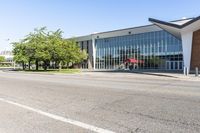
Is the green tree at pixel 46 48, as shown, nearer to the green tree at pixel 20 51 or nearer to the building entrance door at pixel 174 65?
the green tree at pixel 20 51

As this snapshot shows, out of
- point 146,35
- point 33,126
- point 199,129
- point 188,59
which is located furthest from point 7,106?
point 146,35

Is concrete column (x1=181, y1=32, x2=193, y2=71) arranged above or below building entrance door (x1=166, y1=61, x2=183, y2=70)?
above

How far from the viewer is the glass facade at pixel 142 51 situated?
63438 mm

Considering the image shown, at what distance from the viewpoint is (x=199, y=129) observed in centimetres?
616

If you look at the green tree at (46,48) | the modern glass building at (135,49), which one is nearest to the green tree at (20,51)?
the green tree at (46,48)

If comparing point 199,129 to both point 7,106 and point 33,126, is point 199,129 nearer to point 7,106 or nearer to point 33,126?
point 33,126

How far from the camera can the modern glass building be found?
2505 inches

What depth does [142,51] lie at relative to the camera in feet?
231

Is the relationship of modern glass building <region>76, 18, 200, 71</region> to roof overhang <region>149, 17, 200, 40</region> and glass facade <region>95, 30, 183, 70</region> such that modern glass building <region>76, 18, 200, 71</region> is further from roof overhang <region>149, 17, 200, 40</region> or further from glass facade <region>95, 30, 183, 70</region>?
roof overhang <region>149, 17, 200, 40</region>

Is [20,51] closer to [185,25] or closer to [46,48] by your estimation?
[46,48]

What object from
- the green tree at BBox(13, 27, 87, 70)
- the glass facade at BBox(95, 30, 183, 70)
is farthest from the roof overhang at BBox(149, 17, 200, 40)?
the green tree at BBox(13, 27, 87, 70)

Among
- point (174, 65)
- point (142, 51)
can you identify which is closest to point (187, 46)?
point (174, 65)

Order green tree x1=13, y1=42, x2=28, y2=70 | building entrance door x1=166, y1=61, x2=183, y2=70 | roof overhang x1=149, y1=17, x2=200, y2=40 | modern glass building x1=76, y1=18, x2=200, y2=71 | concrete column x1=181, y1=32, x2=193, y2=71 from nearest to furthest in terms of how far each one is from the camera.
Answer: roof overhang x1=149, y1=17, x2=200, y2=40 < concrete column x1=181, y1=32, x2=193, y2=71 < building entrance door x1=166, y1=61, x2=183, y2=70 < modern glass building x1=76, y1=18, x2=200, y2=71 < green tree x1=13, y1=42, x2=28, y2=70

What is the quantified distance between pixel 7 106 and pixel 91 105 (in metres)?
3.05
